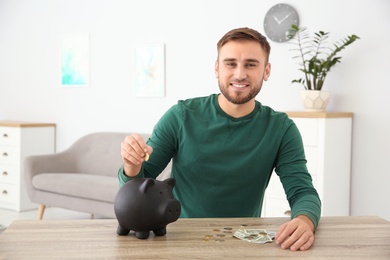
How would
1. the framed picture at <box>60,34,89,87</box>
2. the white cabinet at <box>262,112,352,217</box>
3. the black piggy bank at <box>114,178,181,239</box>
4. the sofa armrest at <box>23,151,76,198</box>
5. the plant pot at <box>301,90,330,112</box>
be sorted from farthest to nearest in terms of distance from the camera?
the framed picture at <box>60,34,89,87</box>
the sofa armrest at <box>23,151,76,198</box>
the plant pot at <box>301,90,330,112</box>
the white cabinet at <box>262,112,352,217</box>
the black piggy bank at <box>114,178,181,239</box>

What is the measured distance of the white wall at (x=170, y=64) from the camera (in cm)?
410

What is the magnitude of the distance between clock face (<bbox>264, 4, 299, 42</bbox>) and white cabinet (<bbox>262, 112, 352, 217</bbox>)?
32.3 inches

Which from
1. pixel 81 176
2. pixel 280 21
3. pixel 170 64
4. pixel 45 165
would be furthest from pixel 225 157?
pixel 45 165

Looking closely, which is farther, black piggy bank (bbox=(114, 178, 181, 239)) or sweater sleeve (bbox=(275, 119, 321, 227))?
sweater sleeve (bbox=(275, 119, 321, 227))

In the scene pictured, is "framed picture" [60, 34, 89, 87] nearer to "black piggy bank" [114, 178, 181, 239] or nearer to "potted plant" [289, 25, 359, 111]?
"potted plant" [289, 25, 359, 111]

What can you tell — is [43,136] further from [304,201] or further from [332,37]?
[304,201]

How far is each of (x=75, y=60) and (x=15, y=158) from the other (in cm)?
118

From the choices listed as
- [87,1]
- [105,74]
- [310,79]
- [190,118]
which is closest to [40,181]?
[105,74]

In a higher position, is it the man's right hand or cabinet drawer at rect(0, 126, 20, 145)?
the man's right hand

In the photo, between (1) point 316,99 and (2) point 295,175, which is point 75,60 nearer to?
(1) point 316,99

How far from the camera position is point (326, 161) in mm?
3861

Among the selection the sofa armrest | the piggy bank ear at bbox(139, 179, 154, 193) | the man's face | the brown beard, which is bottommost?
the sofa armrest

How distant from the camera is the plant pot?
4.01 m

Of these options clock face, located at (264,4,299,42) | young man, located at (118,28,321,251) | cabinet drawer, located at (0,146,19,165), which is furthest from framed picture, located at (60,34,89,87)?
young man, located at (118,28,321,251)
